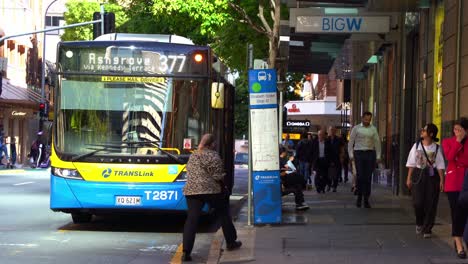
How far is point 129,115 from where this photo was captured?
12172 mm

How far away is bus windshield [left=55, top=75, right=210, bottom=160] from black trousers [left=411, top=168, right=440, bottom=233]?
3.43 m

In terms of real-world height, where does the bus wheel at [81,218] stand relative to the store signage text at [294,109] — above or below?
below

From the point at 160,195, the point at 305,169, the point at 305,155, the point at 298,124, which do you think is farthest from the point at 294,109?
the point at 160,195

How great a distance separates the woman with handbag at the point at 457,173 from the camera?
8867 mm

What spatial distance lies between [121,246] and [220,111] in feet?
11.1

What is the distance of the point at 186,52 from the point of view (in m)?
12.4

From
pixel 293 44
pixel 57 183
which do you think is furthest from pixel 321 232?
pixel 293 44

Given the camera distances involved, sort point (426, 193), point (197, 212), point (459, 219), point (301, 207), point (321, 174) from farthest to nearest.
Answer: point (321, 174), point (301, 207), point (426, 193), point (197, 212), point (459, 219)

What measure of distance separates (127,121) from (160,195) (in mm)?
1261

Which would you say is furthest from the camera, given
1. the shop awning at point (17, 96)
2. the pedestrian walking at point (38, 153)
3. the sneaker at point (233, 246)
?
the shop awning at point (17, 96)

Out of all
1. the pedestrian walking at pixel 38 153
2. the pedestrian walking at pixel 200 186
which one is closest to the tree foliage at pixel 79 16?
the pedestrian walking at pixel 38 153

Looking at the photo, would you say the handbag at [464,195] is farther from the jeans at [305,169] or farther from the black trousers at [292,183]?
the jeans at [305,169]

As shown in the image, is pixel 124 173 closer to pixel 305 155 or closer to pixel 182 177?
pixel 182 177

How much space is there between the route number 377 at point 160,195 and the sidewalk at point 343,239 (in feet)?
3.01
